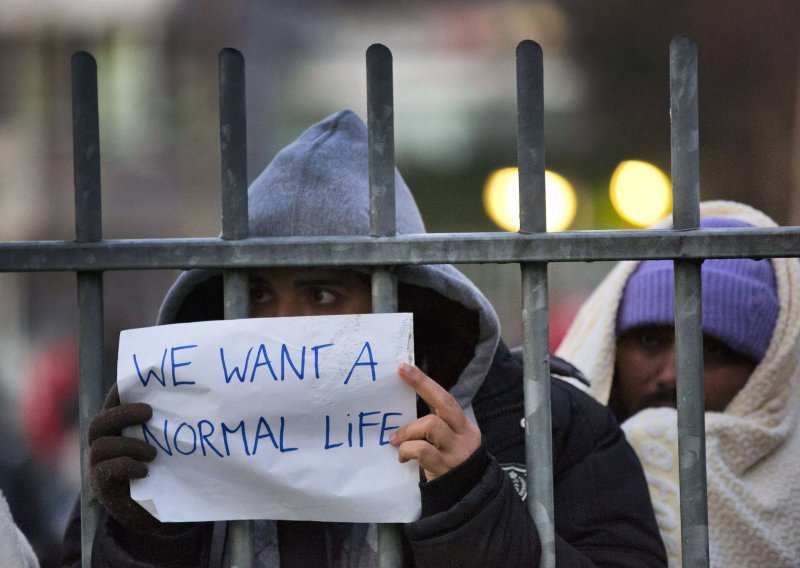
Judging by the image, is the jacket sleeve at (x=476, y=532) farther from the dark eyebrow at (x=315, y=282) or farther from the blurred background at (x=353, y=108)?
the blurred background at (x=353, y=108)

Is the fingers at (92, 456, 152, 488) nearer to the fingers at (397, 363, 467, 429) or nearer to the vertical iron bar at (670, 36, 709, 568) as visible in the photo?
the fingers at (397, 363, 467, 429)

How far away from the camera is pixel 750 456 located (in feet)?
7.32

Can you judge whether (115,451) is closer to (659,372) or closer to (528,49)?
(528,49)

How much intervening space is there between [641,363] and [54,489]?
4.28 m

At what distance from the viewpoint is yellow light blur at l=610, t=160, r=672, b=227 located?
5309 mm

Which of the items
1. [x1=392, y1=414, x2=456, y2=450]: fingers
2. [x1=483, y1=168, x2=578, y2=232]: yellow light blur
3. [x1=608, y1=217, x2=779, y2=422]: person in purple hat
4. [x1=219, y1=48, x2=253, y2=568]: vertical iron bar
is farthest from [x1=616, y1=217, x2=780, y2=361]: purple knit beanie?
[x1=483, y1=168, x2=578, y2=232]: yellow light blur

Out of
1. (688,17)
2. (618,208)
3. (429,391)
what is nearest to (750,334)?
(429,391)

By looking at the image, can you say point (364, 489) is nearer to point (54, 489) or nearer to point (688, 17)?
point (54, 489)

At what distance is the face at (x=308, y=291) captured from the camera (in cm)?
171

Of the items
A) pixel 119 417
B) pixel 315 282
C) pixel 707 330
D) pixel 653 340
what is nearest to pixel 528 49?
pixel 315 282

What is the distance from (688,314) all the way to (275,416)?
0.55m

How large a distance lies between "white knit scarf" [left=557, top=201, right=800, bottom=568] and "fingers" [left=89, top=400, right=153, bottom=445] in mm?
1114

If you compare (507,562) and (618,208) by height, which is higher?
(618,208)

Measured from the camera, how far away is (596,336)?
246cm
